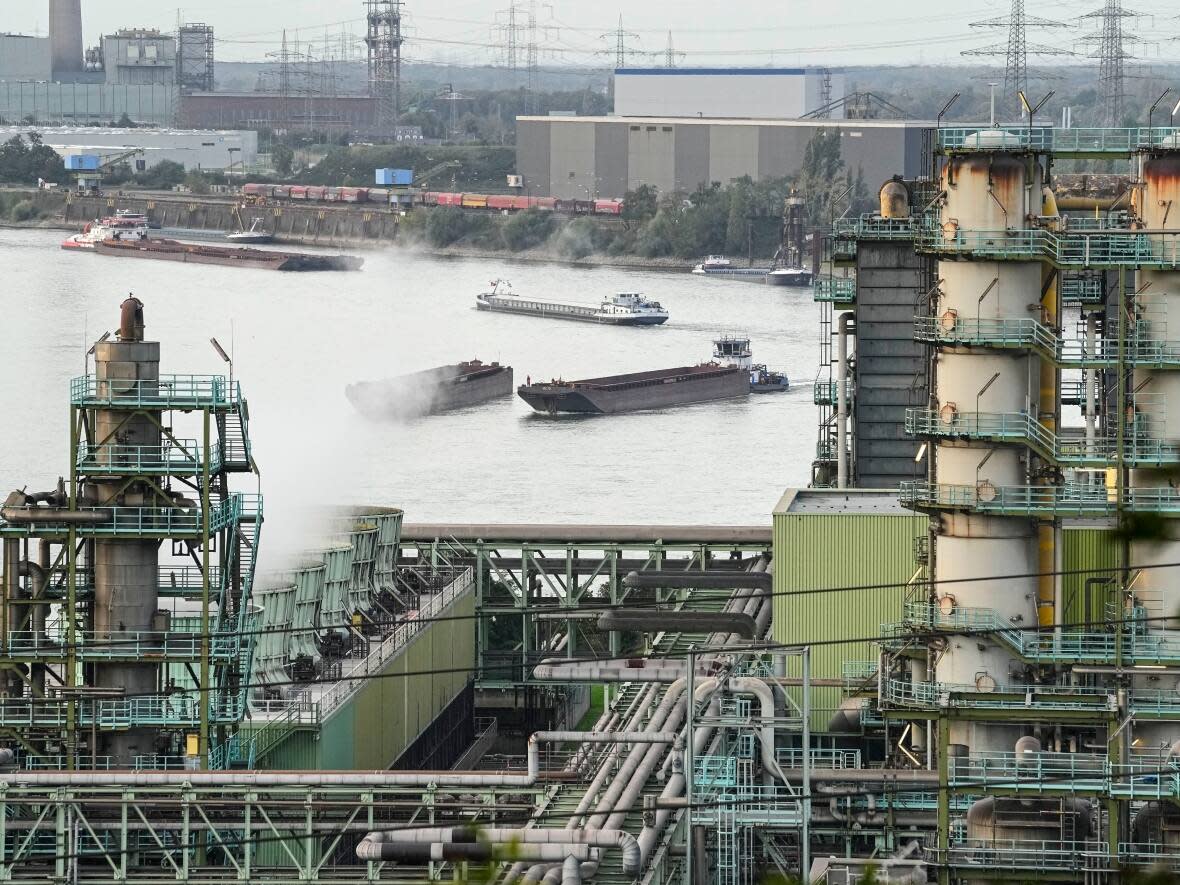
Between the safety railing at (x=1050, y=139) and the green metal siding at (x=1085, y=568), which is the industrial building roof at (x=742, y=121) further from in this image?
the green metal siding at (x=1085, y=568)

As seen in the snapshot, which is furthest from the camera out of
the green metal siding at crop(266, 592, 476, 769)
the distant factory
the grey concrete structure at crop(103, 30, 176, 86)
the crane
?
the grey concrete structure at crop(103, 30, 176, 86)

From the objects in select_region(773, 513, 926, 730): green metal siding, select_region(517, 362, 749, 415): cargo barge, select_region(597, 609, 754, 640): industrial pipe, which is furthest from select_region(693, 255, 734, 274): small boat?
select_region(773, 513, 926, 730): green metal siding

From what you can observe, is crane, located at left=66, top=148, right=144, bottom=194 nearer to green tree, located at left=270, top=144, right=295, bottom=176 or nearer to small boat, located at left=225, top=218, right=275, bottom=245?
green tree, located at left=270, top=144, right=295, bottom=176

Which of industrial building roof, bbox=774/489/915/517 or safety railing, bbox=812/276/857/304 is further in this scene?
safety railing, bbox=812/276/857/304

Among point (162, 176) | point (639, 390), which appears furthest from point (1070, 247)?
point (162, 176)

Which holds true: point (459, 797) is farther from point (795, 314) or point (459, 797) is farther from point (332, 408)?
point (795, 314)

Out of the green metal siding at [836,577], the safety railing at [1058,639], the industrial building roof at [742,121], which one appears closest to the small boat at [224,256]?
the industrial building roof at [742,121]

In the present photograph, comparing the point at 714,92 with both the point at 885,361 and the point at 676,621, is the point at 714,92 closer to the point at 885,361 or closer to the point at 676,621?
the point at 885,361
